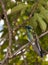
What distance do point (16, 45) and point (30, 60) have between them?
175 millimetres

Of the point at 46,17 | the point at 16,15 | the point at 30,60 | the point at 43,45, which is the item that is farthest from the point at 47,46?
the point at 46,17

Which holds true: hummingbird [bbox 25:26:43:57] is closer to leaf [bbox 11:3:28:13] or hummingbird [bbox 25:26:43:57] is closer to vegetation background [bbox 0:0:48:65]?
vegetation background [bbox 0:0:48:65]

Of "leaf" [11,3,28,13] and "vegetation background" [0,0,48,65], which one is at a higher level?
"leaf" [11,3,28,13]

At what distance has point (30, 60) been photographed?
1.95 m

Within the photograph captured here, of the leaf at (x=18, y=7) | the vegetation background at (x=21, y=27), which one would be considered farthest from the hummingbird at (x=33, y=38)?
the leaf at (x=18, y=7)

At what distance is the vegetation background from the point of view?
126cm

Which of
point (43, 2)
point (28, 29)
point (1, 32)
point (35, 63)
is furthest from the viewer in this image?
point (35, 63)

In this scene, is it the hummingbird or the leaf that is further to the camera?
the hummingbird

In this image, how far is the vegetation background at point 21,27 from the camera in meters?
1.26

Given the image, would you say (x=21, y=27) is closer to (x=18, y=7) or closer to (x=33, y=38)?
(x=33, y=38)

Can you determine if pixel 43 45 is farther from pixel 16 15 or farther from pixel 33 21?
pixel 33 21

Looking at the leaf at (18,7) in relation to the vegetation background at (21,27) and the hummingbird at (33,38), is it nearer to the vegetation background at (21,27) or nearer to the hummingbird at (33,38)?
the vegetation background at (21,27)

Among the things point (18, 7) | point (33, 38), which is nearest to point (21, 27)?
point (33, 38)

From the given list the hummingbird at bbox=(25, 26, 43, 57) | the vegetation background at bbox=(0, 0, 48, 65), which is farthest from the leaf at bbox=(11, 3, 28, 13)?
the hummingbird at bbox=(25, 26, 43, 57)
